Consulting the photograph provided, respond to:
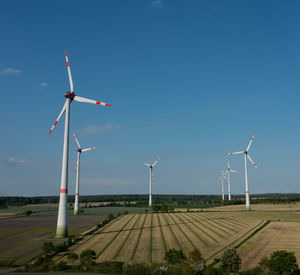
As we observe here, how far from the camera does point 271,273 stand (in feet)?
148

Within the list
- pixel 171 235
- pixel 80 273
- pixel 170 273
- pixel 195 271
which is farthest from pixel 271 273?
pixel 171 235

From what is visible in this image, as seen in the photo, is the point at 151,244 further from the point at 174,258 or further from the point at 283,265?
the point at 283,265

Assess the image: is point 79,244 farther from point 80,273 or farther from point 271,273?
point 271,273

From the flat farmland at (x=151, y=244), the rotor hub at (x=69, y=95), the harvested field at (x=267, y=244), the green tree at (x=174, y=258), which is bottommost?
the flat farmland at (x=151, y=244)

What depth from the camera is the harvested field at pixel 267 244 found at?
55.6 metres

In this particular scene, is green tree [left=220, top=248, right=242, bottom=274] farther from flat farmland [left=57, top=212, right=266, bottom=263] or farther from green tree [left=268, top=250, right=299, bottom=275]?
flat farmland [left=57, top=212, right=266, bottom=263]

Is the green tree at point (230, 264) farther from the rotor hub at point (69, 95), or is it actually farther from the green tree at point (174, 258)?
the rotor hub at point (69, 95)

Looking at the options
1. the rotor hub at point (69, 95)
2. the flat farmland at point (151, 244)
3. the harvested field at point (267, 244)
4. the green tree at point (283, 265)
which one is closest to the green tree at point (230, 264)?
the green tree at point (283, 265)

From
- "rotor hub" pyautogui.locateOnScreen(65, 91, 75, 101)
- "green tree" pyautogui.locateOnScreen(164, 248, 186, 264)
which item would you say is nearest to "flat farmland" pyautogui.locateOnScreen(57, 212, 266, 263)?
"green tree" pyautogui.locateOnScreen(164, 248, 186, 264)

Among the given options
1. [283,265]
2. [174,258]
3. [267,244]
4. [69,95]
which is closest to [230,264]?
[283,265]

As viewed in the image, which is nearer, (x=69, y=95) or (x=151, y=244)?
(x=151, y=244)

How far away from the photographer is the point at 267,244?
2714 inches

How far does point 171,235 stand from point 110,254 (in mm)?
28824

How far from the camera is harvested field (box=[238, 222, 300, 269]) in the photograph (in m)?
55.6
